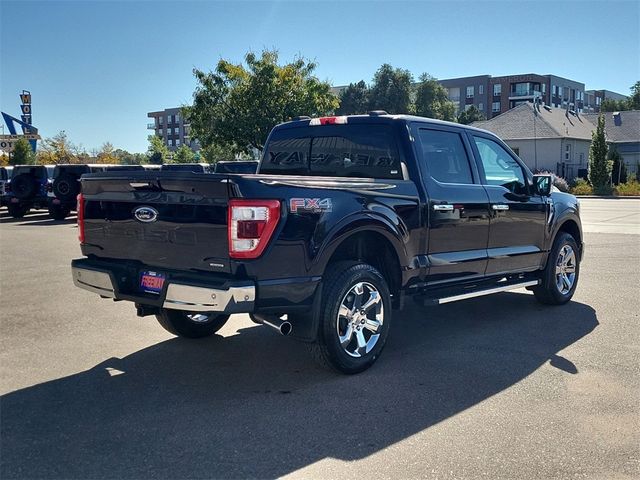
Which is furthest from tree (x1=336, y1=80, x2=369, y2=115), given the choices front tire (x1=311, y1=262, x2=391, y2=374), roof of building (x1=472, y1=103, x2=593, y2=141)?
front tire (x1=311, y1=262, x2=391, y2=374)

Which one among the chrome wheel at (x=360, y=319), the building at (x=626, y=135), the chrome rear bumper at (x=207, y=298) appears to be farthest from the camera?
the building at (x=626, y=135)

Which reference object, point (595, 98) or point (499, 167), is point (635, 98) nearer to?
point (595, 98)

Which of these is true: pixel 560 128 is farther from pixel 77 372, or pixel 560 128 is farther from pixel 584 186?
pixel 77 372

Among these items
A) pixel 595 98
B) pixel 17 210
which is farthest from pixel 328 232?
pixel 595 98

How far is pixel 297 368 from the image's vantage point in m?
5.12

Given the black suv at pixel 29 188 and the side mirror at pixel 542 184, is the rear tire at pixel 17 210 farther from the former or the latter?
the side mirror at pixel 542 184

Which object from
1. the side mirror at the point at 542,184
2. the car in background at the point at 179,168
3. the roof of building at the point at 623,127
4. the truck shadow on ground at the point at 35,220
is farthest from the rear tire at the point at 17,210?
the roof of building at the point at 623,127

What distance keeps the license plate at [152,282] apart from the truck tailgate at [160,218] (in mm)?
84

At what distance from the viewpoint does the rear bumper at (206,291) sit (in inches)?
160

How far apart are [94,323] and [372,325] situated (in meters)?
3.25

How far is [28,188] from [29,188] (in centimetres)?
4

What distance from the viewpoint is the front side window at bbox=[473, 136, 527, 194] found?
645cm

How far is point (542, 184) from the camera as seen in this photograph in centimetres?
692

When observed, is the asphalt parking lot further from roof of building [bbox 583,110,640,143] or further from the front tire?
roof of building [bbox 583,110,640,143]
